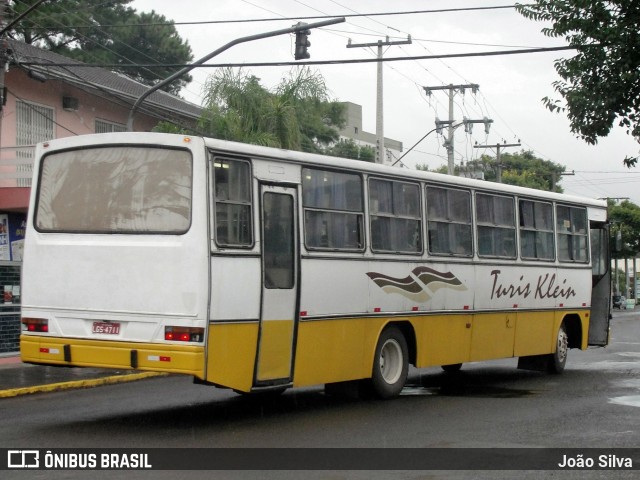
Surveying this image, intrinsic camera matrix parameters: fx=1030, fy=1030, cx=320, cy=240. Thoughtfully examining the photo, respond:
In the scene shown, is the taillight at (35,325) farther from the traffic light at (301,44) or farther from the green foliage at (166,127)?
the green foliage at (166,127)

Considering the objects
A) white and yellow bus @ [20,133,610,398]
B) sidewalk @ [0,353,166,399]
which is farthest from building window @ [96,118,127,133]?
white and yellow bus @ [20,133,610,398]

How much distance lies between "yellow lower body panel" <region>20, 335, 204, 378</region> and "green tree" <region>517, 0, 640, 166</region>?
588cm

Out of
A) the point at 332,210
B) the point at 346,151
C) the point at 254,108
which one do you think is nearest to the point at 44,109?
the point at 254,108

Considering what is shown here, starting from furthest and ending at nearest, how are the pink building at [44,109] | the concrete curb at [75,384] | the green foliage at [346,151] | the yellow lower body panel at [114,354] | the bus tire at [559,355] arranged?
1. the green foliage at [346,151]
2. the pink building at [44,109]
3. the bus tire at [559,355]
4. the concrete curb at [75,384]
5. the yellow lower body panel at [114,354]

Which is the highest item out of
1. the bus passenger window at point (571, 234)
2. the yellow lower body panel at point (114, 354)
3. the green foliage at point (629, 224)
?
the green foliage at point (629, 224)

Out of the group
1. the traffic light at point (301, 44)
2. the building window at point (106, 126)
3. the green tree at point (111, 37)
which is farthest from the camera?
the green tree at point (111, 37)

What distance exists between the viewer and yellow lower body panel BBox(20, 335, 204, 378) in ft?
34.7

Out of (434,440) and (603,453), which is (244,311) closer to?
(434,440)

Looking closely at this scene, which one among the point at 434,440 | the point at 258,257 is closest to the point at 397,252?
the point at 258,257

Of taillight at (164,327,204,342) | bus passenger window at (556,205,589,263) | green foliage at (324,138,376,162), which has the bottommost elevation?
taillight at (164,327,204,342)

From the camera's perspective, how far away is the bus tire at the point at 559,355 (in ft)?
59.8

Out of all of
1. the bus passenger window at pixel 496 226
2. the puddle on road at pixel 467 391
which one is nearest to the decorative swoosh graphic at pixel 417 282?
the bus passenger window at pixel 496 226

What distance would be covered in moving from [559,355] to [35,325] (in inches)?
398

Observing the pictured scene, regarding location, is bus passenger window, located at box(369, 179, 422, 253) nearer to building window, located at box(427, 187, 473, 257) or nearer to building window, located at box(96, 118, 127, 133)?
building window, located at box(427, 187, 473, 257)
